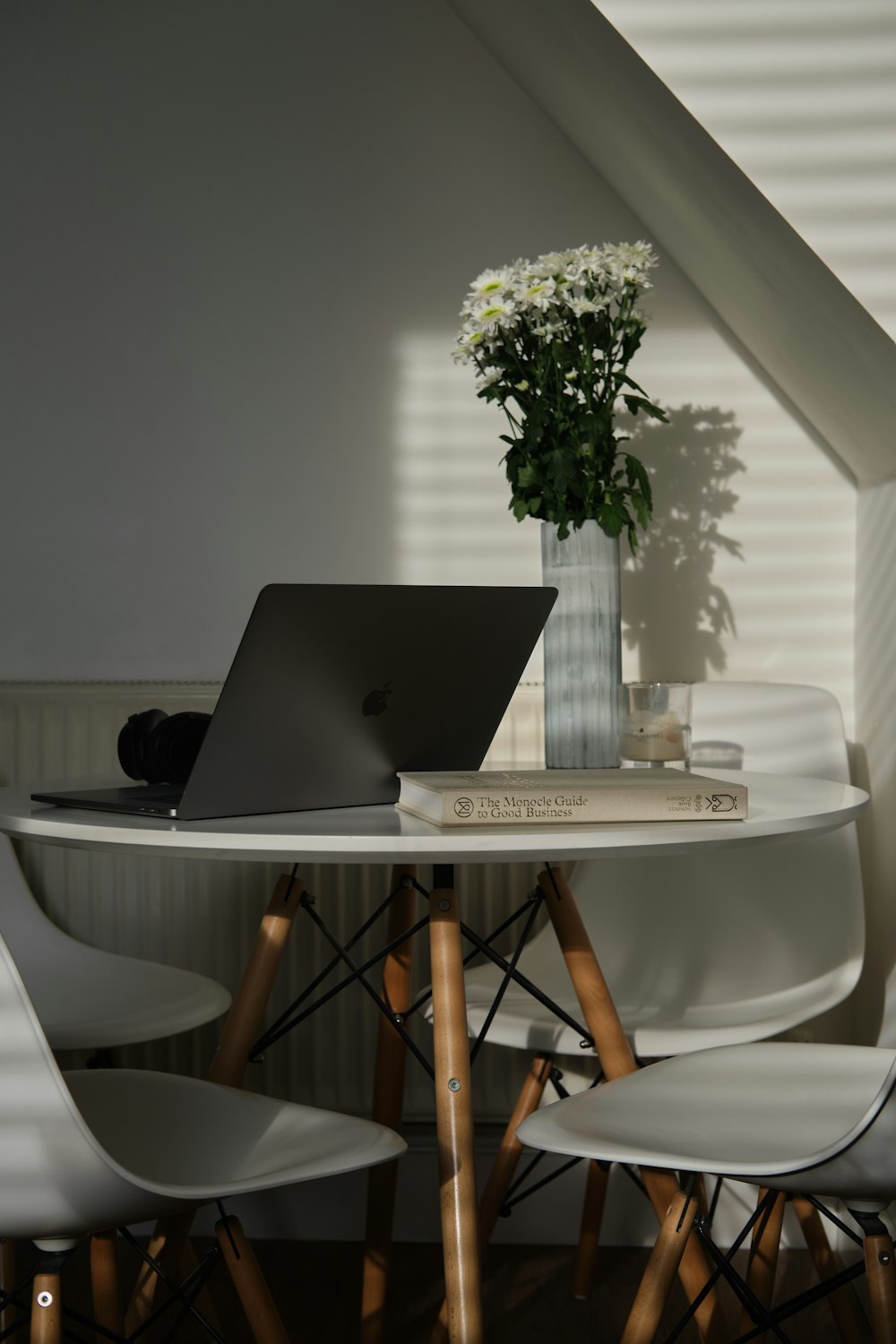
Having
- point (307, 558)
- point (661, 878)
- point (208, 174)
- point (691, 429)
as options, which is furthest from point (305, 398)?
point (661, 878)

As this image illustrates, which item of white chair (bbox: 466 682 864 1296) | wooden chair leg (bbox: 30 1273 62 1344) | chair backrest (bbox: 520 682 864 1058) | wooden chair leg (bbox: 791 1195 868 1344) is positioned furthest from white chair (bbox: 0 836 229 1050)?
wooden chair leg (bbox: 791 1195 868 1344)

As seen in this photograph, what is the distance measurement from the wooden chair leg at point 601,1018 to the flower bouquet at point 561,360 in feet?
1.52

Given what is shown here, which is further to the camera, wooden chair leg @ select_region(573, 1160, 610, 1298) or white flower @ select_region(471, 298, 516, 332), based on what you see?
wooden chair leg @ select_region(573, 1160, 610, 1298)

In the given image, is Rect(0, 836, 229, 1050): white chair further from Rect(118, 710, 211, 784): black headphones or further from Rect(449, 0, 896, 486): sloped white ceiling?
Rect(449, 0, 896, 486): sloped white ceiling

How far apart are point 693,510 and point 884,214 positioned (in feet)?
2.90

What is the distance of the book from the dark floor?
966 mm

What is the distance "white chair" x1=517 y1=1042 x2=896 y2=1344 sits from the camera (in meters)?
1.05

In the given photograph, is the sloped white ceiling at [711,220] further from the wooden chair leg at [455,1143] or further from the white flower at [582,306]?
the wooden chair leg at [455,1143]

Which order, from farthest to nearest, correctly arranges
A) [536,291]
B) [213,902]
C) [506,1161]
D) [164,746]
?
1. [213,902]
2. [506,1161]
3. [536,291]
4. [164,746]

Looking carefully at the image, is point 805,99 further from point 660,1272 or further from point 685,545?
point 660,1272

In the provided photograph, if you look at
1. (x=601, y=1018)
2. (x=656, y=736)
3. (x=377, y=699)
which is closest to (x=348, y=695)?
(x=377, y=699)

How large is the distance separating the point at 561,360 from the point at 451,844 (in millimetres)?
801

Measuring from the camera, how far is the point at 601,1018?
1.50 metres

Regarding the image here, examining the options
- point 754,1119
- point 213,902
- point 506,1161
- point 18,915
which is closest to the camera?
point 754,1119
